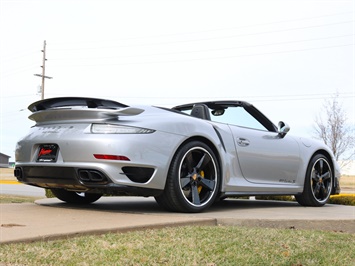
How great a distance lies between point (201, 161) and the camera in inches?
189

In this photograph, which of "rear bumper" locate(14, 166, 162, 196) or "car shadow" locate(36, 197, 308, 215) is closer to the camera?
"rear bumper" locate(14, 166, 162, 196)

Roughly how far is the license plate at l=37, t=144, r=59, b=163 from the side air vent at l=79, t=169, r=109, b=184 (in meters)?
0.34

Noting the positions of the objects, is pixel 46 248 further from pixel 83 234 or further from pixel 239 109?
pixel 239 109

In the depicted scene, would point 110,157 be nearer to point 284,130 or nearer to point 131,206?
point 131,206

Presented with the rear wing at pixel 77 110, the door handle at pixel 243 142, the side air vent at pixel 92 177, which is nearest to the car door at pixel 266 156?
the door handle at pixel 243 142

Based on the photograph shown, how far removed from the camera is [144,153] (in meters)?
4.37

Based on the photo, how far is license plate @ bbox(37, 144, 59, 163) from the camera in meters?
4.56

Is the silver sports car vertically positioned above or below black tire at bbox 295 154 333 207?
above

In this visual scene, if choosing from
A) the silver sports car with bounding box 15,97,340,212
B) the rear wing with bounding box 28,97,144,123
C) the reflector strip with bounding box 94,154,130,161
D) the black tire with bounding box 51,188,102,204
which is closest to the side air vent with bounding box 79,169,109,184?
the silver sports car with bounding box 15,97,340,212

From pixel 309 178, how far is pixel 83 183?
3346 mm

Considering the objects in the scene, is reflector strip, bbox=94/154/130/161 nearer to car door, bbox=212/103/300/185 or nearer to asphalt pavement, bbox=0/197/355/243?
asphalt pavement, bbox=0/197/355/243

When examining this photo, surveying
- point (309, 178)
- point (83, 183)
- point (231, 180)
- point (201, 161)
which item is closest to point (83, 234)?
point (83, 183)

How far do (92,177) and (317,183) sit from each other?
139 inches

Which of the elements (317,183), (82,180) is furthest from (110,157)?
(317,183)
